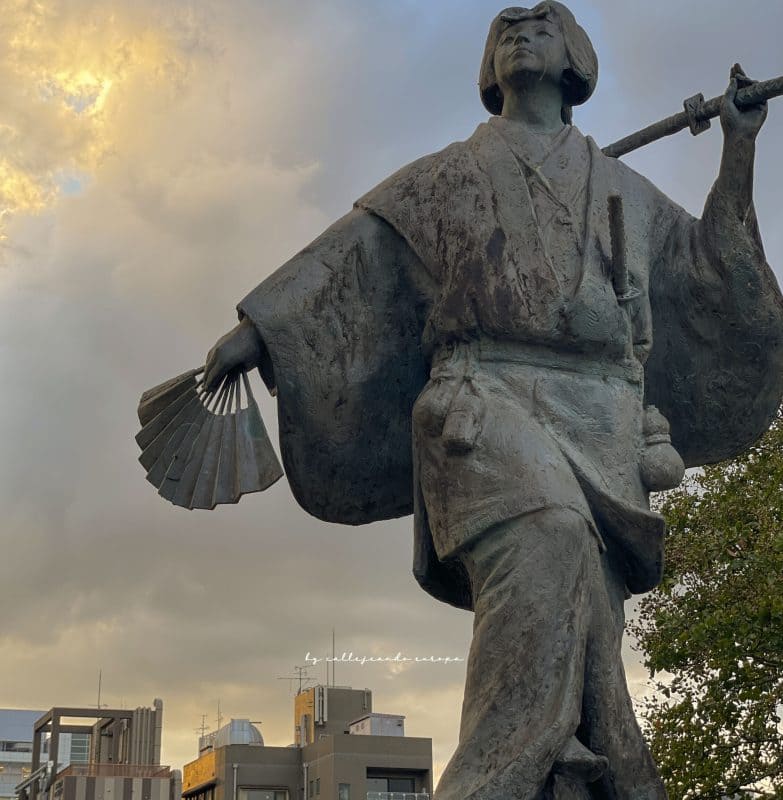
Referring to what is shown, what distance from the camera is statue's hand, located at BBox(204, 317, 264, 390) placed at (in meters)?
5.56

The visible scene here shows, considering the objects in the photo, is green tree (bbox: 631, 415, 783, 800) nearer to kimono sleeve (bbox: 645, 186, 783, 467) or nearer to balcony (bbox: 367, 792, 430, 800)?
kimono sleeve (bbox: 645, 186, 783, 467)

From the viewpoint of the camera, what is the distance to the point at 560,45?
5738 mm

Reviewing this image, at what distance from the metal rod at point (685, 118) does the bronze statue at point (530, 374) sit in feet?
0.23

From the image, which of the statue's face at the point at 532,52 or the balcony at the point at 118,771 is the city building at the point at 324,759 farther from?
the statue's face at the point at 532,52

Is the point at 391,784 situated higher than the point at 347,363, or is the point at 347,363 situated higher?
the point at 391,784

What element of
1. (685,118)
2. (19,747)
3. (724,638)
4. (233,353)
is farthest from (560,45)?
(19,747)

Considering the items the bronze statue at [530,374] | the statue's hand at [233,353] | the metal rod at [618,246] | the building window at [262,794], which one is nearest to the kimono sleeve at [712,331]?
the bronze statue at [530,374]

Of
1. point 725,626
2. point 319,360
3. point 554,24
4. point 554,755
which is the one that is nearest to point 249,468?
point 319,360

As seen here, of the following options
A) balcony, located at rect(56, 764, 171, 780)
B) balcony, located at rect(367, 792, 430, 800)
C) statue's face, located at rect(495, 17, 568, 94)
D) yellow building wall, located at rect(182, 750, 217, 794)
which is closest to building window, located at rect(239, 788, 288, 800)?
yellow building wall, located at rect(182, 750, 217, 794)

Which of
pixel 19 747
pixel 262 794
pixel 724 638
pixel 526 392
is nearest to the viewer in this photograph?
pixel 526 392

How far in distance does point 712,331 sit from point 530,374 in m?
0.95

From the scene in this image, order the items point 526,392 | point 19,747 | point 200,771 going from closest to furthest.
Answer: point 526,392 < point 200,771 < point 19,747

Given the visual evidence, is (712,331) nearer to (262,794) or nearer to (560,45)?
(560,45)

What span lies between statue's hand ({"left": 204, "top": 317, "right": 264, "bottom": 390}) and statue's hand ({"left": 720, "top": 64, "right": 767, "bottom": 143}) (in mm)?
1986
